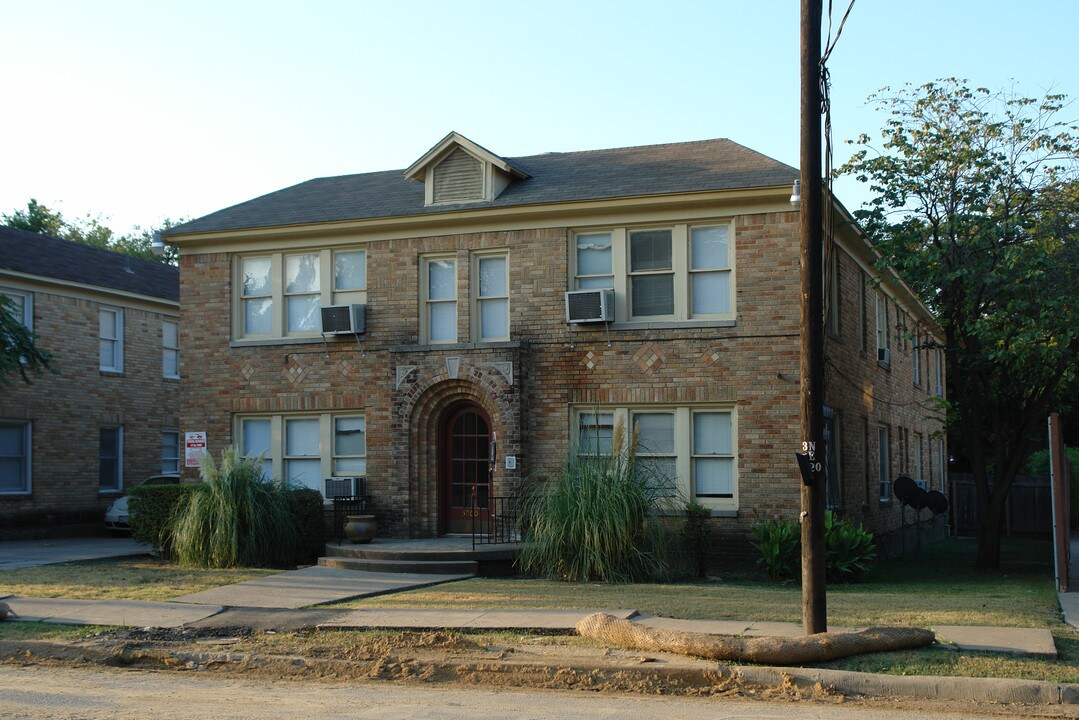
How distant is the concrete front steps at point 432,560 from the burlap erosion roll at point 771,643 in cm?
640

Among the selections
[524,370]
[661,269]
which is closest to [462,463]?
[524,370]

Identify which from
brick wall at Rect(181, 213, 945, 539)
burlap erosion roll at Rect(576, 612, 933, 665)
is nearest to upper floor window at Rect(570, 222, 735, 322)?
brick wall at Rect(181, 213, 945, 539)

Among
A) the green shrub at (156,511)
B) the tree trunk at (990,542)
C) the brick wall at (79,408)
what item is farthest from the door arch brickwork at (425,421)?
the brick wall at (79,408)

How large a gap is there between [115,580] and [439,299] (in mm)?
6982

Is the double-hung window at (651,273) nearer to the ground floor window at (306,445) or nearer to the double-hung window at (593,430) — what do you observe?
the double-hung window at (593,430)

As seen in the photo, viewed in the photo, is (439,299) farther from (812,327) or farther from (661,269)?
(812,327)

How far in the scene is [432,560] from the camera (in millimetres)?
16656

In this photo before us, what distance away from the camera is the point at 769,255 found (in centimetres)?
1745

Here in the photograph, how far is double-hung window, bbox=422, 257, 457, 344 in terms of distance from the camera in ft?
63.5

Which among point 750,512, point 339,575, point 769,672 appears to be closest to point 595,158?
point 750,512

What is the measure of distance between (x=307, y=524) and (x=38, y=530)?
10.4 meters

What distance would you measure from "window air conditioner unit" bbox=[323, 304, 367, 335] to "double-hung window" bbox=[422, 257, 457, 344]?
3.62ft

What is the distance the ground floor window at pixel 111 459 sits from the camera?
27719 millimetres

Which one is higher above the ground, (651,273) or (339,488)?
(651,273)
